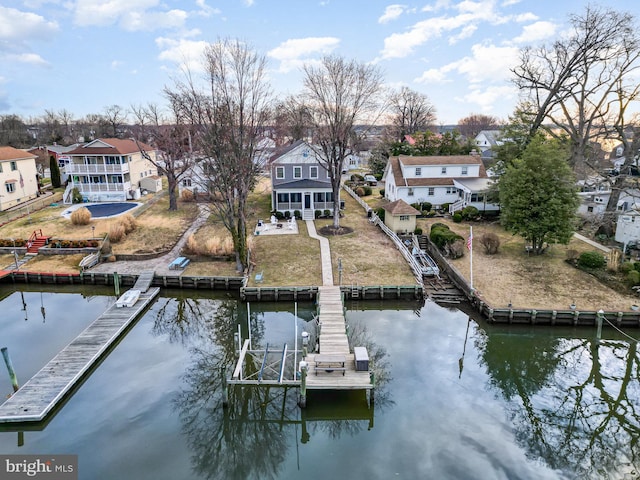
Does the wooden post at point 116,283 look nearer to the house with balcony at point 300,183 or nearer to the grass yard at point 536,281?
the house with balcony at point 300,183

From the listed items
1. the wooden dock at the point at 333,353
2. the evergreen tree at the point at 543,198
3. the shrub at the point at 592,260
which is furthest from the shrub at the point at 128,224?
the shrub at the point at 592,260

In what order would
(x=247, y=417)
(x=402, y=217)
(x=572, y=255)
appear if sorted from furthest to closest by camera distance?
(x=402, y=217), (x=572, y=255), (x=247, y=417)

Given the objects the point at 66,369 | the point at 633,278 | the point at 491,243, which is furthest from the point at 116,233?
the point at 633,278

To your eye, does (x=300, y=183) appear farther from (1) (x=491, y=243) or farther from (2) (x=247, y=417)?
(2) (x=247, y=417)

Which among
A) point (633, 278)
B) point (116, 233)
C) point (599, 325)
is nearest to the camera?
point (599, 325)

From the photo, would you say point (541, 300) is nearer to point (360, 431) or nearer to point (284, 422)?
point (360, 431)

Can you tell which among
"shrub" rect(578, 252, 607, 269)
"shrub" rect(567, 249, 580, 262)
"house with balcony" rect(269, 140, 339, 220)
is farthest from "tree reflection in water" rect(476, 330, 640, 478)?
"house with balcony" rect(269, 140, 339, 220)

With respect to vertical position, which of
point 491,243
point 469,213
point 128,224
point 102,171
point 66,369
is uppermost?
point 102,171

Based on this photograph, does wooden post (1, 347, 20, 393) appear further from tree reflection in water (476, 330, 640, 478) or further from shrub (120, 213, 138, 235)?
shrub (120, 213, 138, 235)
